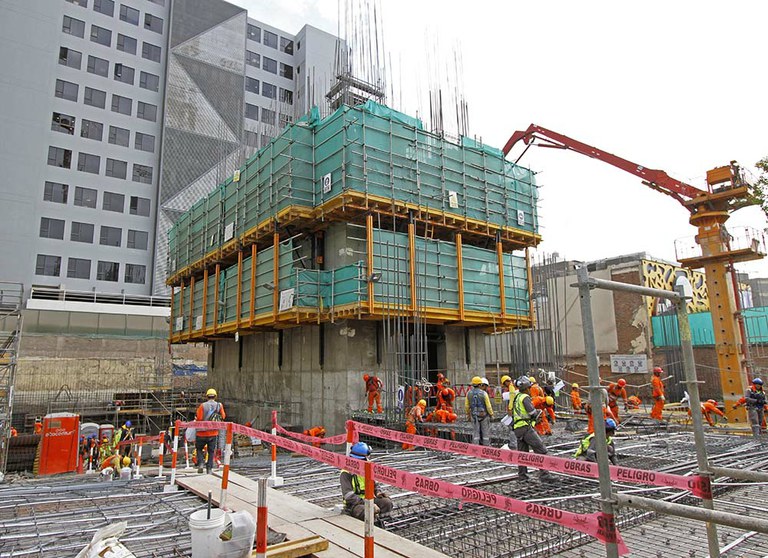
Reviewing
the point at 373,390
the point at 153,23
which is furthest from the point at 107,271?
the point at 373,390

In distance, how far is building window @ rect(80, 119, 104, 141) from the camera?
43703mm

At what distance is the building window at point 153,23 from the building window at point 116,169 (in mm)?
14458

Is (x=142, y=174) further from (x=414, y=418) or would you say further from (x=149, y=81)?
(x=414, y=418)

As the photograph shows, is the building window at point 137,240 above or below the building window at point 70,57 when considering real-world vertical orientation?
below

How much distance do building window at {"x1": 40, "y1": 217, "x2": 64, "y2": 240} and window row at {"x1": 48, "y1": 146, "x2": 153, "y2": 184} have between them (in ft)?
16.1

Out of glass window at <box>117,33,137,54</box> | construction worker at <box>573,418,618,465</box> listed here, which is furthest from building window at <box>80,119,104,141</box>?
construction worker at <box>573,418,618,465</box>

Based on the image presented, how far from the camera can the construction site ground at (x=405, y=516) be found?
A: 5496 mm

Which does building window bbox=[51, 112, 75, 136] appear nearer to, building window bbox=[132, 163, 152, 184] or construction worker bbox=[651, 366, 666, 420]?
building window bbox=[132, 163, 152, 184]

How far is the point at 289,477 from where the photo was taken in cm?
956

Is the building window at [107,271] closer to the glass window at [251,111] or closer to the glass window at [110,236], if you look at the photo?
the glass window at [110,236]

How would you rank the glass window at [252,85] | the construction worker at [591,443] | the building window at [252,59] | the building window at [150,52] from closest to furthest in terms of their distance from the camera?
the construction worker at [591,443] → the building window at [150,52] → the glass window at [252,85] → the building window at [252,59]

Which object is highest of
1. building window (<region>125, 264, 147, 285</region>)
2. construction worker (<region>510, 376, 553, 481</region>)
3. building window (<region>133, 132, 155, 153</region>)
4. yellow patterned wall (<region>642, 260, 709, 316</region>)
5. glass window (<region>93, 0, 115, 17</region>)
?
glass window (<region>93, 0, 115, 17</region>)

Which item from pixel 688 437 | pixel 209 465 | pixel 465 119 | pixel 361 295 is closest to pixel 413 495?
pixel 209 465

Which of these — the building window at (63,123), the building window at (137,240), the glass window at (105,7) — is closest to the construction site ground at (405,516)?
the building window at (137,240)
